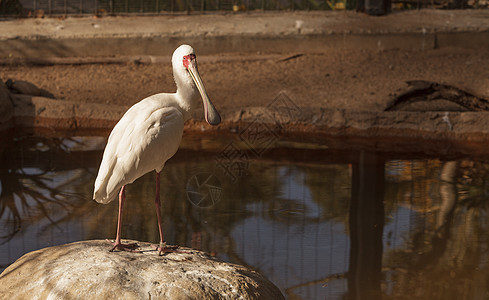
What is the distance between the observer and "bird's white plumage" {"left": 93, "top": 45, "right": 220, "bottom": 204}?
11.6ft

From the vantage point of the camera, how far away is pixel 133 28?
9.31 meters

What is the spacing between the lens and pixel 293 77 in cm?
828

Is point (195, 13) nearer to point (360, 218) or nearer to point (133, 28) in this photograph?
point (133, 28)

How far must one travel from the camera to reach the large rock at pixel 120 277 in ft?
10.7

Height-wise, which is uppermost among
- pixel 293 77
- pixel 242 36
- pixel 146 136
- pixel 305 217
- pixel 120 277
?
pixel 242 36

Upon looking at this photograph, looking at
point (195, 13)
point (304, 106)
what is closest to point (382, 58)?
point (304, 106)

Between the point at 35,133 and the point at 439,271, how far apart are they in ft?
14.5

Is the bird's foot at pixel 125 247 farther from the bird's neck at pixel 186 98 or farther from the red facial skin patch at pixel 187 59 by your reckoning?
the red facial skin patch at pixel 187 59

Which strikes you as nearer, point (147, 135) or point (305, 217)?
point (147, 135)

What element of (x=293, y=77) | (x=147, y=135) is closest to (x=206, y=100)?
(x=147, y=135)

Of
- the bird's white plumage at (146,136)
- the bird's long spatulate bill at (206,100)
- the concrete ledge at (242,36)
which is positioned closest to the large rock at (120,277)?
the bird's white plumage at (146,136)

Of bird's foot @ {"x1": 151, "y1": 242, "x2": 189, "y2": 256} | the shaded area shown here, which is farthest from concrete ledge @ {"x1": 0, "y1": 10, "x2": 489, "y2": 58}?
bird's foot @ {"x1": 151, "y1": 242, "x2": 189, "y2": 256}

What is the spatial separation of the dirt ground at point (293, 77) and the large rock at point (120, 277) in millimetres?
4016

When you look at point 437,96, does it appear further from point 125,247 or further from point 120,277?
point 120,277
